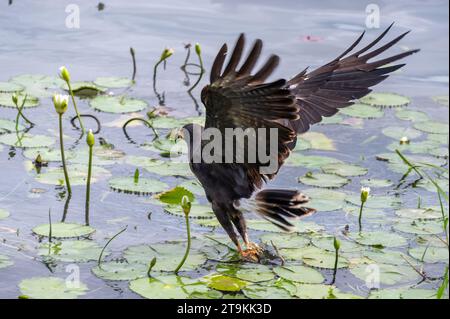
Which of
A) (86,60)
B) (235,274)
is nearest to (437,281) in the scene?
(235,274)

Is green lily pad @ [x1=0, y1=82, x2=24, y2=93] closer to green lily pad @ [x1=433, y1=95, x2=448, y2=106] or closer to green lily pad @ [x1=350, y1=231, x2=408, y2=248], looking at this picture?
green lily pad @ [x1=350, y1=231, x2=408, y2=248]

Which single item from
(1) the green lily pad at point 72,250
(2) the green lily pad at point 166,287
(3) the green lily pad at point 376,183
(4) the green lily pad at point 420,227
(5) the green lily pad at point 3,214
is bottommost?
(2) the green lily pad at point 166,287

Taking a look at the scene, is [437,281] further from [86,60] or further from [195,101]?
[86,60]

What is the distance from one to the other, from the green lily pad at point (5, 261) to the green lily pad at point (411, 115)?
3.92 meters

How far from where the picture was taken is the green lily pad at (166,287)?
4.85m

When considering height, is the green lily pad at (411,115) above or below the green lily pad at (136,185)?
above

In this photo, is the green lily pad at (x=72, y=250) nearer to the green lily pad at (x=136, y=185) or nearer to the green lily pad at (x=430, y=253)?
the green lily pad at (x=136, y=185)

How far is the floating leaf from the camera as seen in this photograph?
24.3 feet

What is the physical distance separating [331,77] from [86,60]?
3288 millimetres

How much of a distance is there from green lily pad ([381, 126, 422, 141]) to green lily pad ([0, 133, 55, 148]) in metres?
2.56

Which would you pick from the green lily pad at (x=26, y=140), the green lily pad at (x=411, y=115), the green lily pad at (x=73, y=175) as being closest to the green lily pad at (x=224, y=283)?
Result: the green lily pad at (x=73, y=175)

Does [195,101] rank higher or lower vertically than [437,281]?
higher

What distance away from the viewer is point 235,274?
Answer: 17.0 feet

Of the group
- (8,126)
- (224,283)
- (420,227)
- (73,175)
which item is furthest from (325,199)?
(8,126)
